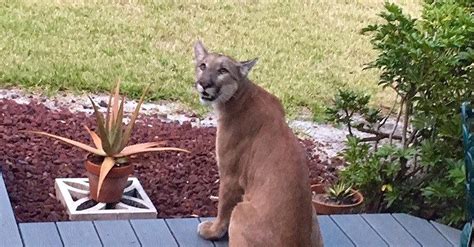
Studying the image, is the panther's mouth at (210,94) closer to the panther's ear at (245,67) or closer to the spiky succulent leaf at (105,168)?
the panther's ear at (245,67)

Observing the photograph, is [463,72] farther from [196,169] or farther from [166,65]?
[166,65]

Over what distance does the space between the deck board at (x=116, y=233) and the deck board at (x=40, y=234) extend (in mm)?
223

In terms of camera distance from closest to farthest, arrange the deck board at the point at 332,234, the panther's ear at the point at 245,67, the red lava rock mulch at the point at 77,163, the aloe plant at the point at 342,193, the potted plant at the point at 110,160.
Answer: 1. the panther's ear at the point at 245,67
2. the deck board at the point at 332,234
3. the potted plant at the point at 110,160
4. the red lava rock mulch at the point at 77,163
5. the aloe plant at the point at 342,193

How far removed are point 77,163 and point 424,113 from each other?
7.48 ft

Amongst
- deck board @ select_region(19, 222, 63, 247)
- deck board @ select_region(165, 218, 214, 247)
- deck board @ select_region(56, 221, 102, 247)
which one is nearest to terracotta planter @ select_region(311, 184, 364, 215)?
deck board @ select_region(165, 218, 214, 247)

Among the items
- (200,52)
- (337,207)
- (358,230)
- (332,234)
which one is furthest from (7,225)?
(337,207)

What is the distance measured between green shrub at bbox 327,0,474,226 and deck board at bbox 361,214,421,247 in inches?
10.6

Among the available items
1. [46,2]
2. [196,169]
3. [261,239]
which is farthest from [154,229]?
[46,2]

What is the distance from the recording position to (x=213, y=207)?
5.72 meters

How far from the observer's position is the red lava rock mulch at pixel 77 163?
5.56m

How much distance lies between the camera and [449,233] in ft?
16.8

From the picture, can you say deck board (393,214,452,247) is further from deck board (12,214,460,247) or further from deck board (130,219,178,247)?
deck board (130,219,178,247)

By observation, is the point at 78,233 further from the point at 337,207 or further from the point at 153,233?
the point at 337,207

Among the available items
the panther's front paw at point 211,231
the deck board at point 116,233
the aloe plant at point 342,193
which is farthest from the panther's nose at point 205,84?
the aloe plant at point 342,193
